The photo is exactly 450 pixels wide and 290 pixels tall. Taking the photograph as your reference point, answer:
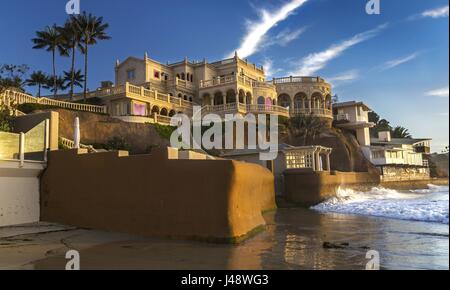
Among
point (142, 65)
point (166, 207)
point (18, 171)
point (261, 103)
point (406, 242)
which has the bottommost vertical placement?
point (406, 242)

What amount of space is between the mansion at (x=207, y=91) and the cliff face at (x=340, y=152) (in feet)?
14.0

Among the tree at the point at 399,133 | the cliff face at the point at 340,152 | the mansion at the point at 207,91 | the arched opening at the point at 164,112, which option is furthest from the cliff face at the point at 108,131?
the tree at the point at 399,133

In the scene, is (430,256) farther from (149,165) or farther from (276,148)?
(276,148)

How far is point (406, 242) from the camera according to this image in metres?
11.8

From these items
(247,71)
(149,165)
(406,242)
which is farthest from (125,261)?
(247,71)

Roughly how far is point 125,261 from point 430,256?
7689mm

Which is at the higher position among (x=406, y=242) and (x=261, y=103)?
(x=261, y=103)

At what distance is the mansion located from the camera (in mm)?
39750

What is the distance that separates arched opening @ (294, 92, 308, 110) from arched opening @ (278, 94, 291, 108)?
3.18 feet

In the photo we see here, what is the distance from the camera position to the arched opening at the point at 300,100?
51.0m

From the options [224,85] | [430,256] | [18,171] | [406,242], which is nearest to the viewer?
[430,256]

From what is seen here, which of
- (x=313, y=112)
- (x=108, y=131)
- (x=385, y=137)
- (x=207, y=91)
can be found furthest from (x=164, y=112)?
(x=385, y=137)

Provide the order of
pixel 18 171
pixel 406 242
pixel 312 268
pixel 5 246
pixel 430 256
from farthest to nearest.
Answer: pixel 18 171
pixel 406 242
pixel 5 246
pixel 430 256
pixel 312 268

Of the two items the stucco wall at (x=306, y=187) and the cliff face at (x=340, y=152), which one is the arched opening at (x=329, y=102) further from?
the stucco wall at (x=306, y=187)
